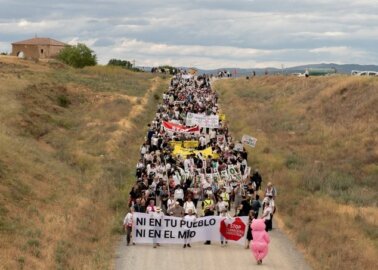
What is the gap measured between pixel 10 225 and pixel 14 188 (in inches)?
172

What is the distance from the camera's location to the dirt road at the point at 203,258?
57.9ft

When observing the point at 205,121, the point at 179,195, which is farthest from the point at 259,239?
the point at 205,121

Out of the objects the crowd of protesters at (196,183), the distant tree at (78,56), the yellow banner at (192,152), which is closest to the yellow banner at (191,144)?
the crowd of protesters at (196,183)

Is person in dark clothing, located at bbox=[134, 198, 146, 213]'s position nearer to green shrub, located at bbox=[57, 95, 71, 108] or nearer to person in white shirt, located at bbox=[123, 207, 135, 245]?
person in white shirt, located at bbox=[123, 207, 135, 245]

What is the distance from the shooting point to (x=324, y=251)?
18.9 metres

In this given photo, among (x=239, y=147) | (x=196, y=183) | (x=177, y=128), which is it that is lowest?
(x=196, y=183)

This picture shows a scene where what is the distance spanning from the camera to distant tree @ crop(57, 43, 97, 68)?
126325mm

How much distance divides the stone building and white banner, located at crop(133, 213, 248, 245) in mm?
124663

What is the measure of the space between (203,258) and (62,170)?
45.9ft

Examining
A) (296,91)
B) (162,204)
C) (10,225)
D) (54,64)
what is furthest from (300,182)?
(54,64)

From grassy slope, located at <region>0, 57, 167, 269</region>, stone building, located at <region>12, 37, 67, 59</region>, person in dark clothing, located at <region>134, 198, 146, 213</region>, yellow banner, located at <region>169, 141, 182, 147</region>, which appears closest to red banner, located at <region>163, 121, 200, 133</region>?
grassy slope, located at <region>0, 57, 167, 269</region>

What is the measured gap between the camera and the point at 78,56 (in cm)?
12794

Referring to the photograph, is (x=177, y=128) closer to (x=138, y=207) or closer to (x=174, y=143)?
(x=174, y=143)

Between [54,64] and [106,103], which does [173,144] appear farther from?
[54,64]
